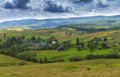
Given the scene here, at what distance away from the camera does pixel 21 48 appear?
106688 millimetres

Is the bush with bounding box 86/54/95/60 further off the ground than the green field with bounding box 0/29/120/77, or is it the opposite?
the green field with bounding box 0/29/120/77

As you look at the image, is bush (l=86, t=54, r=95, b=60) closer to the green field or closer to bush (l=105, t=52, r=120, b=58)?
the green field

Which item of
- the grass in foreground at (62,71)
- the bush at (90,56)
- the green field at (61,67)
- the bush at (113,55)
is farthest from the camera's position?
the bush at (113,55)

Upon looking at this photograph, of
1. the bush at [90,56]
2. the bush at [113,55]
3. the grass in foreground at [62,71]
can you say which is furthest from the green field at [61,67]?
the bush at [113,55]

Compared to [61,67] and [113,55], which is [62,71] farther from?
[113,55]

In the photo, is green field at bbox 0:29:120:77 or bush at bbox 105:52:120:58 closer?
green field at bbox 0:29:120:77

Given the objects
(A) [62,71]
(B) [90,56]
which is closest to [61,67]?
(A) [62,71]

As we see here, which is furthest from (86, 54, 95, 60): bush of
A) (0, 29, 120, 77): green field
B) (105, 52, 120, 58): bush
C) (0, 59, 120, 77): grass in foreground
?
(0, 59, 120, 77): grass in foreground

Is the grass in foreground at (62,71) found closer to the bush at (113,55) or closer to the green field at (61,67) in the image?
the green field at (61,67)

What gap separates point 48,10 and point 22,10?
12.0 feet

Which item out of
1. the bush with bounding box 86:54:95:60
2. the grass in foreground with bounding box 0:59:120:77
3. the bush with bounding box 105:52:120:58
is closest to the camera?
the grass in foreground with bounding box 0:59:120:77

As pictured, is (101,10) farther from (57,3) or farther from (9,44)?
(9,44)

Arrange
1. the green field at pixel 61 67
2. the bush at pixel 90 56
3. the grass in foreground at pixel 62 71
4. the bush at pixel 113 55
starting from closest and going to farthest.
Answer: the grass in foreground at pixel 62 71 < the green field at pixel 61 67 < the bush at pixel 90 56 < the bush at pixel 113 55

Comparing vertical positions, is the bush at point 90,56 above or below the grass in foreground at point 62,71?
below
